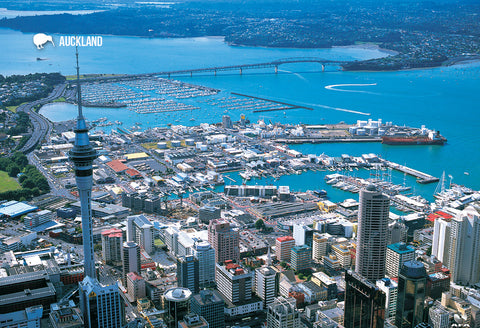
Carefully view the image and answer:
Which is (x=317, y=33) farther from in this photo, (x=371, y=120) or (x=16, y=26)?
(x=371, y=120)

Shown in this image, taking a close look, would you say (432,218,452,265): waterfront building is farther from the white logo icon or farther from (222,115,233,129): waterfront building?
(222,115,233,129): waterfront building

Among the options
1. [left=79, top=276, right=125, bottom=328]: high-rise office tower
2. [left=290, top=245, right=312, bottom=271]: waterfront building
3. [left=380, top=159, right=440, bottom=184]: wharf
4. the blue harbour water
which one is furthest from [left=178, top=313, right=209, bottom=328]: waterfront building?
[left=380, top=159, right=440, bottom=184]: wharf

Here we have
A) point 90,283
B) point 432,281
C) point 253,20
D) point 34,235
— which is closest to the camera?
point 90,283

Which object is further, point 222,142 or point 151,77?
point 151,77

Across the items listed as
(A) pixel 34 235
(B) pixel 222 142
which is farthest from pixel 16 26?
(A) pixel 34 235

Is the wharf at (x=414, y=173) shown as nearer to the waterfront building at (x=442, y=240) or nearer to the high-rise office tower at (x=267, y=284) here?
the waterfront building at (x=442, y=240)

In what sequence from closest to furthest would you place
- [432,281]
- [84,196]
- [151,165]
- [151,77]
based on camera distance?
[84,196] → [432,281] → [151,165] → [151,77]
